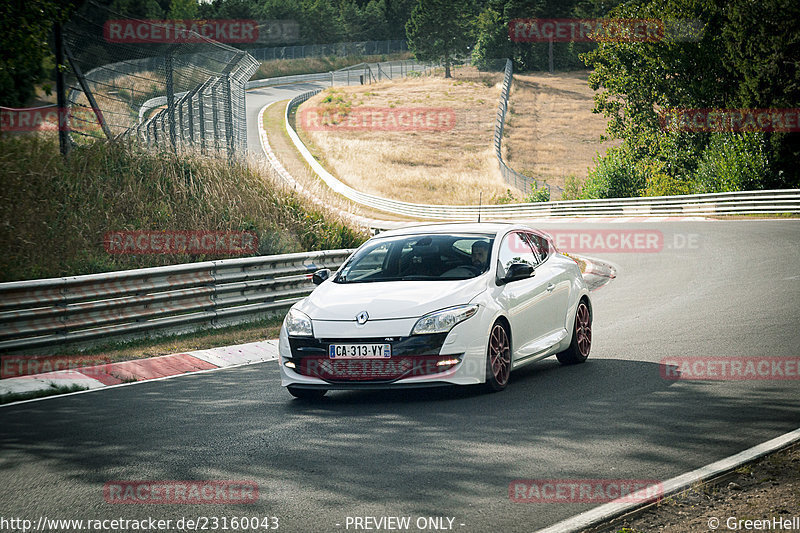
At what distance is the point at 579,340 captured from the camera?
1054cm

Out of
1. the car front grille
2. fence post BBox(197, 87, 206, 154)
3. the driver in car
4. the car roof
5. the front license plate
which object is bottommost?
the car front grille

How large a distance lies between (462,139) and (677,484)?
7776 cm

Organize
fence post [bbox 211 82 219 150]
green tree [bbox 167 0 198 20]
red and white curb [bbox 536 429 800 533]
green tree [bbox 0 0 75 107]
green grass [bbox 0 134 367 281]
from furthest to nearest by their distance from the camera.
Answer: green tree [bbox 167 0 198 20], fence post [bbox 211 82 219 150], green tree [bbox 0 0 75 107], green grass [bbox 0 134 367 281], red and white curb [bbox 536 429 800 533]

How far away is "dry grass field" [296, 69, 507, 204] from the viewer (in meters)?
61.4

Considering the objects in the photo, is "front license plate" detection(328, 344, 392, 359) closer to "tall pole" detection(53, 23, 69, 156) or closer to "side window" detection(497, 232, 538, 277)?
"side window" detection(497, 232, 538, 277)

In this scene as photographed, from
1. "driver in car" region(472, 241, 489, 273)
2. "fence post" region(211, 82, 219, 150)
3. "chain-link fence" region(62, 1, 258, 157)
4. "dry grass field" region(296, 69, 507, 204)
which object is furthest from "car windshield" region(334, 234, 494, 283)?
"dry grass field" region(296, 69, 507, 204)

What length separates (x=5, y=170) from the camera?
1434 centimetres

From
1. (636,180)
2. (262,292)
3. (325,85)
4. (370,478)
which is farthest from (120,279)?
(325,85)

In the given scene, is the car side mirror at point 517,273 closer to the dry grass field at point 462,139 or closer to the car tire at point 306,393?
the car tire at point 306,393

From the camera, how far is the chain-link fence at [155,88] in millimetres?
16156

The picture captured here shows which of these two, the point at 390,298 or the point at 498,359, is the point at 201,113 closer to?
the point at 390,298

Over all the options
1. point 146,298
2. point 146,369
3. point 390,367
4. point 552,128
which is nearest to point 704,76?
point 552,128

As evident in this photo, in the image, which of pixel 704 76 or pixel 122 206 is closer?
pixel 122 206

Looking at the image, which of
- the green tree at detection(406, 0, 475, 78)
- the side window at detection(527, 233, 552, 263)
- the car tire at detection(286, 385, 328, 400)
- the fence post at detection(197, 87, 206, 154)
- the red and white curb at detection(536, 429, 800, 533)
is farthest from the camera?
the green tree at detection(406, 0, 475, 78)
